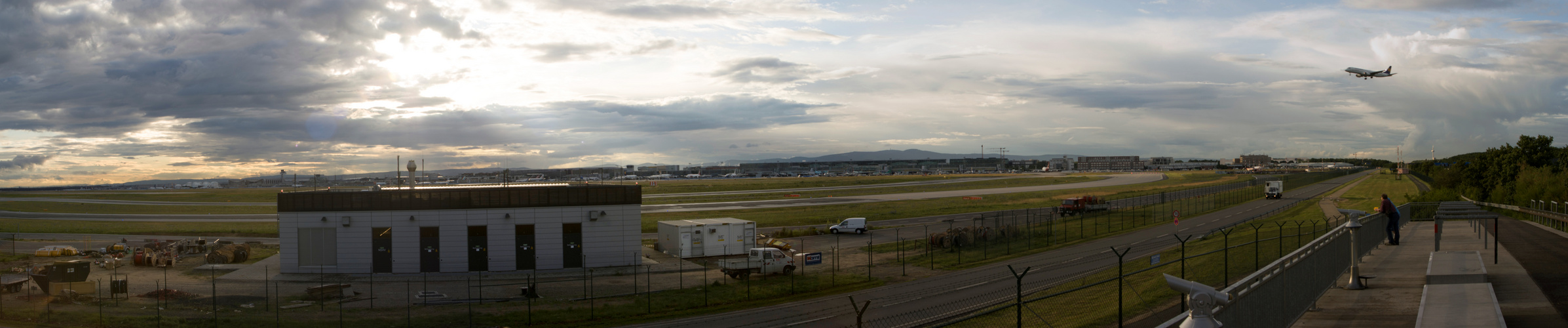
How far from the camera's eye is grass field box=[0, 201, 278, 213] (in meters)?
106

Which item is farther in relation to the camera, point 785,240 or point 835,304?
point 785,240

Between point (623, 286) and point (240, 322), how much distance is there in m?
14.5

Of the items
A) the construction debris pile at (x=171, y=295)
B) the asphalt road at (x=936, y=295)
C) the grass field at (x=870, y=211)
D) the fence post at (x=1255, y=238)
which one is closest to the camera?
the fence post at (x=1255, y=238)

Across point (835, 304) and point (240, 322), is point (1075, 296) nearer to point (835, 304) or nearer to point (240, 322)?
point (835, 304)

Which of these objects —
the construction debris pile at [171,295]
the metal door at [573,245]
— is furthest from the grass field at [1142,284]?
the construction debris pile at [171,295]

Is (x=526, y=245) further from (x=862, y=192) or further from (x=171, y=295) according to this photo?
(x=862, y=192)

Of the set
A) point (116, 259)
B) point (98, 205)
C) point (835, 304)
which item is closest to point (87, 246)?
point (116, 259)

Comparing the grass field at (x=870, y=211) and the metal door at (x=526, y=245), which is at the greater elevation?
the metal door at (x=526, y=245)

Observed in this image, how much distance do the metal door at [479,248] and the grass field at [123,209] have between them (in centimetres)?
8205

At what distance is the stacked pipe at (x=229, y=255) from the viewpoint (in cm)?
4344

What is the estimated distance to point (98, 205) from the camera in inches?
4830

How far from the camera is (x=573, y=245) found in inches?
1591

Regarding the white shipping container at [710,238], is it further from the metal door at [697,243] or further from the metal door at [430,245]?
the metal door at [430,245]

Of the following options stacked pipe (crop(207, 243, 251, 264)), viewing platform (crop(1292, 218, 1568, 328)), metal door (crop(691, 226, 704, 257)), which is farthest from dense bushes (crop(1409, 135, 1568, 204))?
stacked pipe (crop(207, 243, 251, 264))
